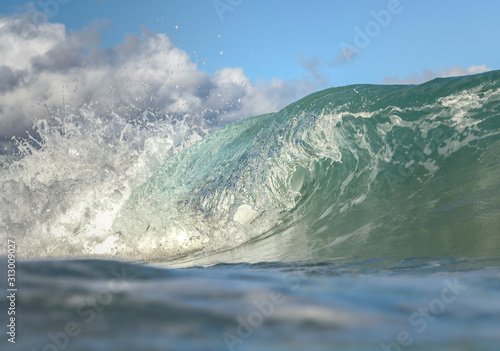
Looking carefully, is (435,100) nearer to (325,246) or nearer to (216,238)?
(325,246)

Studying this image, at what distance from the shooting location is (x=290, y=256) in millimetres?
4793

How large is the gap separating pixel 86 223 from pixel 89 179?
106 centimetres
